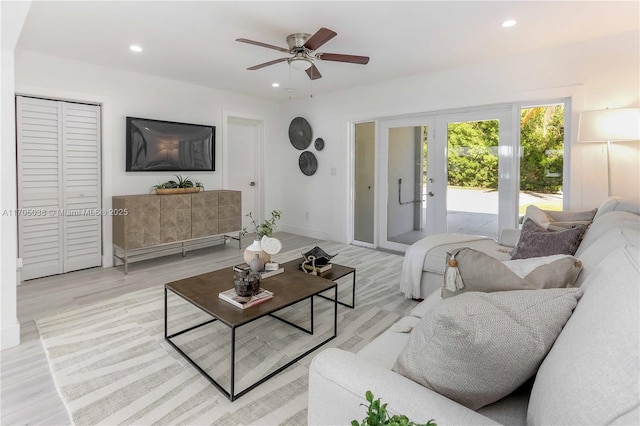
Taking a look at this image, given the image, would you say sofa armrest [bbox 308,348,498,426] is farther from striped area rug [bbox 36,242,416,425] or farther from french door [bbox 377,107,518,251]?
A: french door [bbox 377,107,518,251]

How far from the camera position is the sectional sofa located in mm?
626

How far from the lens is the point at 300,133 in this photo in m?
5.84

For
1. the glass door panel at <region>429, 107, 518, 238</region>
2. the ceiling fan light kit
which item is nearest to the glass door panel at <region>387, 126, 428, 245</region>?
the glass door panel at <region>429, 107, 518, 238</region>

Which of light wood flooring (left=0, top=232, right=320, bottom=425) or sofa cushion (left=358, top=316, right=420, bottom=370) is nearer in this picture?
sofa cushion (left=358, top=316, right=420, bottom=370)

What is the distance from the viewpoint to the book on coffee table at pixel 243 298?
1944 mm

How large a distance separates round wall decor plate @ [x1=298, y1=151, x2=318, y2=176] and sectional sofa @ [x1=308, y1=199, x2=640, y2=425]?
4718 millimetres

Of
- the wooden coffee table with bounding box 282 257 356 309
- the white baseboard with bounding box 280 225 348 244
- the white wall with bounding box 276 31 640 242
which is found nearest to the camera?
the wooden coffee table with bounding box 282 257 356 309

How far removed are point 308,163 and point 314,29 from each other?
292 cm

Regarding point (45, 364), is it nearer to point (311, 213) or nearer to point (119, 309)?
point (119, 309)

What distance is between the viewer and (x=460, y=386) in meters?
0.88

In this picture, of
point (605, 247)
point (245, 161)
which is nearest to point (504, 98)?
point (605, 247)

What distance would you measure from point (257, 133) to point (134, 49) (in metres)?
2.68

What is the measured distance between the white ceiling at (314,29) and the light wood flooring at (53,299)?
7.94ft

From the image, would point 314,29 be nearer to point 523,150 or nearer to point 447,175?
point 447,175
